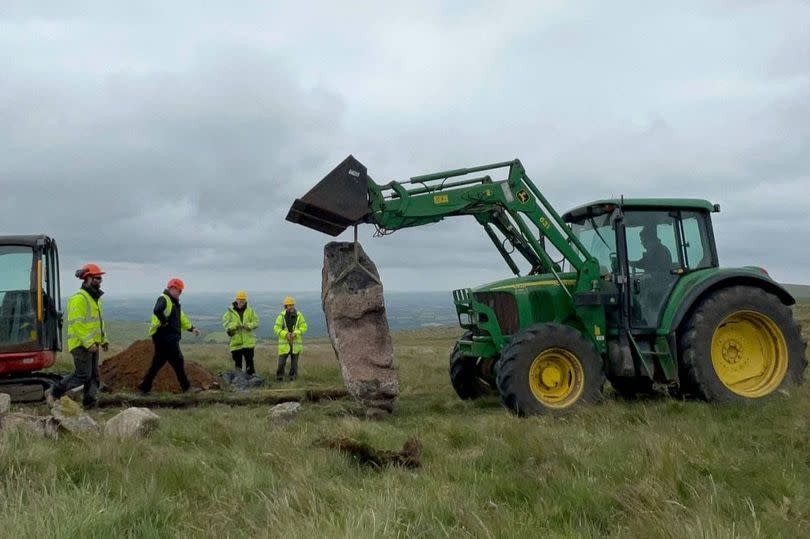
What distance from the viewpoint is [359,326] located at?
9.41 meters

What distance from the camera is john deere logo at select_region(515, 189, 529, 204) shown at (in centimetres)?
962

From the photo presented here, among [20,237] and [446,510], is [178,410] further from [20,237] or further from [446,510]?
[446,510]

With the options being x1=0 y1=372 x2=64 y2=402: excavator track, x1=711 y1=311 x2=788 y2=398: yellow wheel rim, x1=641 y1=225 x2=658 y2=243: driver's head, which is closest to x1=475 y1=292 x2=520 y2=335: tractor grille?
x1=641 y1=225 x2=658 y2=243: driver's head

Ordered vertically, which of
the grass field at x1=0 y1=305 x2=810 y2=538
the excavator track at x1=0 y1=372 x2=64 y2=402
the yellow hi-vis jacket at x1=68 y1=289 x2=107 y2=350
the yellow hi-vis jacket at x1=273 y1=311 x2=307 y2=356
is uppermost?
the yellow hi-vis jacket at x1=68 y1=289 x2=107 y2=350

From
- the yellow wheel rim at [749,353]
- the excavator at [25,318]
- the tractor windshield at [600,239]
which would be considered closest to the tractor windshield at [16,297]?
the excavator at [25,318]

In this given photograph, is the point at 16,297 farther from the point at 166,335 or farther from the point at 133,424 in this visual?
the point at 133,424

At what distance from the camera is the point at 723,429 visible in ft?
23.1

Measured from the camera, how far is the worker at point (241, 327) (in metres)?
14.8

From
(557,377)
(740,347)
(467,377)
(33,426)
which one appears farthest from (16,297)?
(740,347)

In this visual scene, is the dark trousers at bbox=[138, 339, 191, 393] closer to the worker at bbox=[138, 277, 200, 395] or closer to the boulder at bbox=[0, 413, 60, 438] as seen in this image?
the worker at bbox=[138, 277, 200, 395]

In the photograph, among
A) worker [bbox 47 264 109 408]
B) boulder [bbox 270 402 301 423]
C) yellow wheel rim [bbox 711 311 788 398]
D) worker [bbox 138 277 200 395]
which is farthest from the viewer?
worker [bbox 138 277 200 395]

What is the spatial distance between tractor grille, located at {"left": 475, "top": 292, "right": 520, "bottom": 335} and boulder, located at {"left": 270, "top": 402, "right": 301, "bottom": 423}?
9.23 ft

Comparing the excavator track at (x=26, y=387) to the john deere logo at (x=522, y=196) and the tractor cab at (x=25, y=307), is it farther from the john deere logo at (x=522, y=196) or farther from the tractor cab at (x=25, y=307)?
the john deere logo at (x=522, y=196)

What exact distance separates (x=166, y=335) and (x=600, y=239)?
690 cm
